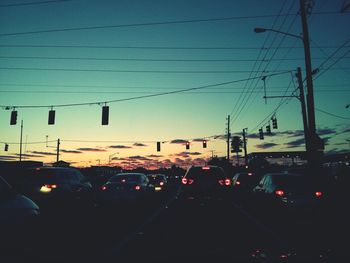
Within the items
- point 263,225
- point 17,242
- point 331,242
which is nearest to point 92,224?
point 263,225

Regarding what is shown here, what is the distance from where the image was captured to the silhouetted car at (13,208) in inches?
176

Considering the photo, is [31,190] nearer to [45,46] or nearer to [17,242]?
[17,242]

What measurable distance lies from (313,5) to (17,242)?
19804mm

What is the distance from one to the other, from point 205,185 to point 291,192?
3354 millimetres

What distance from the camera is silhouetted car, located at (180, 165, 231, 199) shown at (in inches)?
528

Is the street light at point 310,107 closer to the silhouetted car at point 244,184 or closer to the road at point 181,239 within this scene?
the road at point 181,239

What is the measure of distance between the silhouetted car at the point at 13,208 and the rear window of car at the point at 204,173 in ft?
29.3

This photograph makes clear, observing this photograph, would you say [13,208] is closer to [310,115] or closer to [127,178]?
[127,178]

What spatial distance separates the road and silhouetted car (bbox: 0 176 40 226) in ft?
0.62

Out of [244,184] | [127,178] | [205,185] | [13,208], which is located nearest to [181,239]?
[13,208]

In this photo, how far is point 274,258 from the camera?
5.85 meters

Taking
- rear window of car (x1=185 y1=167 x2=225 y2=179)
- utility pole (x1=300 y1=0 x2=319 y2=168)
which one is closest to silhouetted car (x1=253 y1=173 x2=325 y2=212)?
rear window of car (x1=185 y1=167 x2=225 y2=179)

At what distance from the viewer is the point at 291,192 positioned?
11.5 metres

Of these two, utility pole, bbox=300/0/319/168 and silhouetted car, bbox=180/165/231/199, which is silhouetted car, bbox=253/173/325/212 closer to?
silhouetted car, bbox=180/165/231/199
